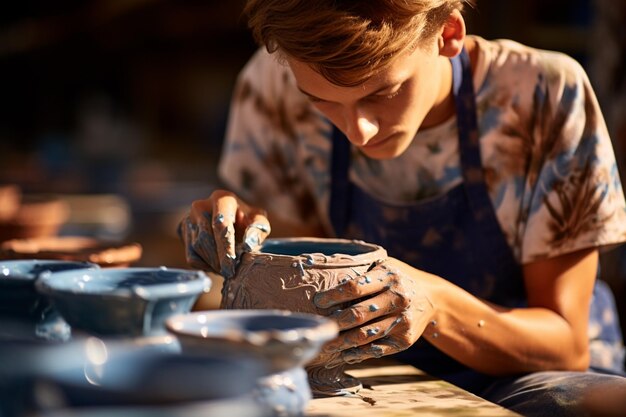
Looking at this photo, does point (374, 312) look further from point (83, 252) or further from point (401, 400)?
point (83, 252)

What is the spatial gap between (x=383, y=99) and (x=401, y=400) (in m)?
0.58

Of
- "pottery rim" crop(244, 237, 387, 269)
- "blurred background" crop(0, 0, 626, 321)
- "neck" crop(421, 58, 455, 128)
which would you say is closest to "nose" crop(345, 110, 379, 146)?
"pottery rim" crop(244, 237, 387, 269)

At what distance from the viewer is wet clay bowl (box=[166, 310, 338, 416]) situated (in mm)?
960

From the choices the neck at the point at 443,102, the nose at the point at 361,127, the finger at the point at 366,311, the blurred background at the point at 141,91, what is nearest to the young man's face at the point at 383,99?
the nose at the point at 361,127

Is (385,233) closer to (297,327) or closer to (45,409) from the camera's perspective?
(297,327)

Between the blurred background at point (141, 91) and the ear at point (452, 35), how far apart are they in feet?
5.60

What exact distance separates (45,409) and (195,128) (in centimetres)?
1021

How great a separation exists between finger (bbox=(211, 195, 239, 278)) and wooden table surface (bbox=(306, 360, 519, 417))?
0.27 m

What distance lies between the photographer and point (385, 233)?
82.4 inches

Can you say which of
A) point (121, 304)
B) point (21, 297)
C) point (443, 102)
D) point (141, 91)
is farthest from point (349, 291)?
point (141, 91)

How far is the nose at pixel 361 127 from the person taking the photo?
5.34ft

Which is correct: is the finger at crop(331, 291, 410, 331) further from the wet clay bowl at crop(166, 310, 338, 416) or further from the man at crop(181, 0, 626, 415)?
the wet clay bowl at crop(166, 310, 338, 416)

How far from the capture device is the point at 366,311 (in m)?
1.36

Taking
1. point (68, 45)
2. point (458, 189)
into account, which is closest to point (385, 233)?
point (458, 189)
